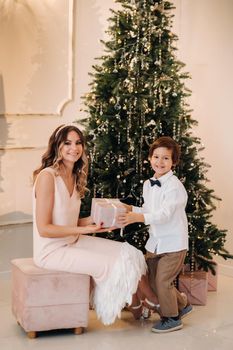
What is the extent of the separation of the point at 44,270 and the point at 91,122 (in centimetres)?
127

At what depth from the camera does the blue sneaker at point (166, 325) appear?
14.1 feet

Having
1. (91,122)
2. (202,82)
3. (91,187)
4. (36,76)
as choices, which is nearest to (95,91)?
(91,122)

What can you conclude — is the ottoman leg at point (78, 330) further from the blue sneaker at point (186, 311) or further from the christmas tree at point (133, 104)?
the christmas tree at point (133, 104)

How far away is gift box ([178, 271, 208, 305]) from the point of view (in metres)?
4.99

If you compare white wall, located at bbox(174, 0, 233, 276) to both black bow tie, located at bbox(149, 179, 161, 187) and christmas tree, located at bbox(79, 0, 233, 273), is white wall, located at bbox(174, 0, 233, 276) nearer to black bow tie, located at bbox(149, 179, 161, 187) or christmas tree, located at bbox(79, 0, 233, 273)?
christmas tree, located at bbox(79, 0, 233, 273)

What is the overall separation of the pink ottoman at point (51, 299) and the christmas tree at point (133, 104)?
82cm

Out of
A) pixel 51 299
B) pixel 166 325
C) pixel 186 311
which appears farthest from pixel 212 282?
pixel 51 299

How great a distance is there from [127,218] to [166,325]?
0.78 m

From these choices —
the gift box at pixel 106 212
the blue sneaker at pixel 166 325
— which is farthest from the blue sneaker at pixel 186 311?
the gift box at pixel 106 212

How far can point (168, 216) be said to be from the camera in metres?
4.20

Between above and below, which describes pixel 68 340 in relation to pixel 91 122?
below

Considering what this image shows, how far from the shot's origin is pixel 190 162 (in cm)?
491

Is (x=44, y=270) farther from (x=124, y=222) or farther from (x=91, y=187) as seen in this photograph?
(x=91, y=187)

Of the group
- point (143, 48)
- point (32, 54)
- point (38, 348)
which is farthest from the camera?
point (32, 54)
